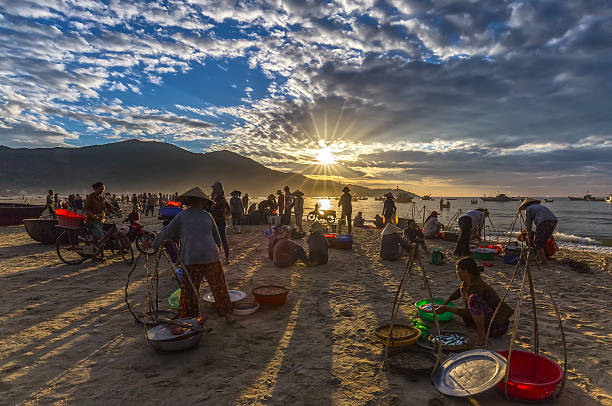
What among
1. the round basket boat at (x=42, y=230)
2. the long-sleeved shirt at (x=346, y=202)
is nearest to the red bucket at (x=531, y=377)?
the long-sleeved shirt at (x=346, y=202)

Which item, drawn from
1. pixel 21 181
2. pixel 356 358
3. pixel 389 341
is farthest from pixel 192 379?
pixel 21 181

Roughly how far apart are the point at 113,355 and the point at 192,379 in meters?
1.32

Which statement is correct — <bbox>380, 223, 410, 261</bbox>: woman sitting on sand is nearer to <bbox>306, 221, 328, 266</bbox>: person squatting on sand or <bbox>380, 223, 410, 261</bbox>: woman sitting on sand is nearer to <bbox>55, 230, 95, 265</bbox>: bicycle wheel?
<bbox>306, 221, 328, 266</bbox>: person squatting on sand

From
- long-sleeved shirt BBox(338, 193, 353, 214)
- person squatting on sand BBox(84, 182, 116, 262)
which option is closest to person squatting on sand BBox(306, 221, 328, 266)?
person squatting on sand BBox(84, 182, 116, 262)

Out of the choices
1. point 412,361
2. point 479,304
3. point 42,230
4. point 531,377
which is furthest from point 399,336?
point 42,230

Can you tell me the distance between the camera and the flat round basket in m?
3.38

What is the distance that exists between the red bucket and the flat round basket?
→ 0.71 metres

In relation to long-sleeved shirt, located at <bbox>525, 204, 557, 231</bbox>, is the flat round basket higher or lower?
lower

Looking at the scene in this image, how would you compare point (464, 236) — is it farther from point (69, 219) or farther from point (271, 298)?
point (69, 219)

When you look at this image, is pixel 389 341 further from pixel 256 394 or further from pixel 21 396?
pixel 21 396

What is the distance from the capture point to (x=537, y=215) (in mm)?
8648

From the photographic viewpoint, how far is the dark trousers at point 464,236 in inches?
396

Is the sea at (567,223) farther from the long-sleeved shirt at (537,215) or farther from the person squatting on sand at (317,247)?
the person squatting on sand at (317,247)

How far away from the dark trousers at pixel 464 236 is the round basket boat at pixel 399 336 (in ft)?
23.1
